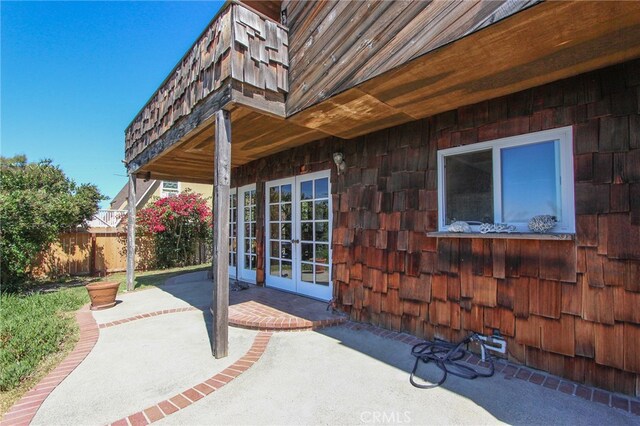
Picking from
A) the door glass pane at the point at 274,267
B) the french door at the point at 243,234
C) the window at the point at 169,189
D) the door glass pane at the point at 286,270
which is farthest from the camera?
the window at the point at 169,189

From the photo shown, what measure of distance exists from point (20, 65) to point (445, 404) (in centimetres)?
1070

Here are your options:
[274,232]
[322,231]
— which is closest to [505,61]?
[322,231]

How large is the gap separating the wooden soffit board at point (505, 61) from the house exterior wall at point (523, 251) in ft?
0.84

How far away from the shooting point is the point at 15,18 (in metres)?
5.22

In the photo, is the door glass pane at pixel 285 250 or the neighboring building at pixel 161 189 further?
the neighboring building at pixel 161 189

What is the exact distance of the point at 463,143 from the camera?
3.05m

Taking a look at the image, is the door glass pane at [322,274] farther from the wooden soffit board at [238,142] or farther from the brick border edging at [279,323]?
the wooden soffit board at [238,142]

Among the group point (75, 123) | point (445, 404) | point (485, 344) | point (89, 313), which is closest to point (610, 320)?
point (485, 344)

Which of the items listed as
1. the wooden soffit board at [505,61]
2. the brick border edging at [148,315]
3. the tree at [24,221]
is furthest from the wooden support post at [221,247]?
the tree at [24,221]

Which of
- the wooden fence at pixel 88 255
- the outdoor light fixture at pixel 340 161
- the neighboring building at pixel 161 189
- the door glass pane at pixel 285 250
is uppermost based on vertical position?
the neighboring building at pixel 161 189

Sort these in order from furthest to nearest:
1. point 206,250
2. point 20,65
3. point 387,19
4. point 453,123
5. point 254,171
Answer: point 206,250 < point 20,65 < point 254,171 < point 453,123 < point 387,19

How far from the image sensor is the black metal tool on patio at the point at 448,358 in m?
2.55

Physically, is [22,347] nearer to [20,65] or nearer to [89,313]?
[89,313]

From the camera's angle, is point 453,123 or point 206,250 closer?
→ point 453,123
